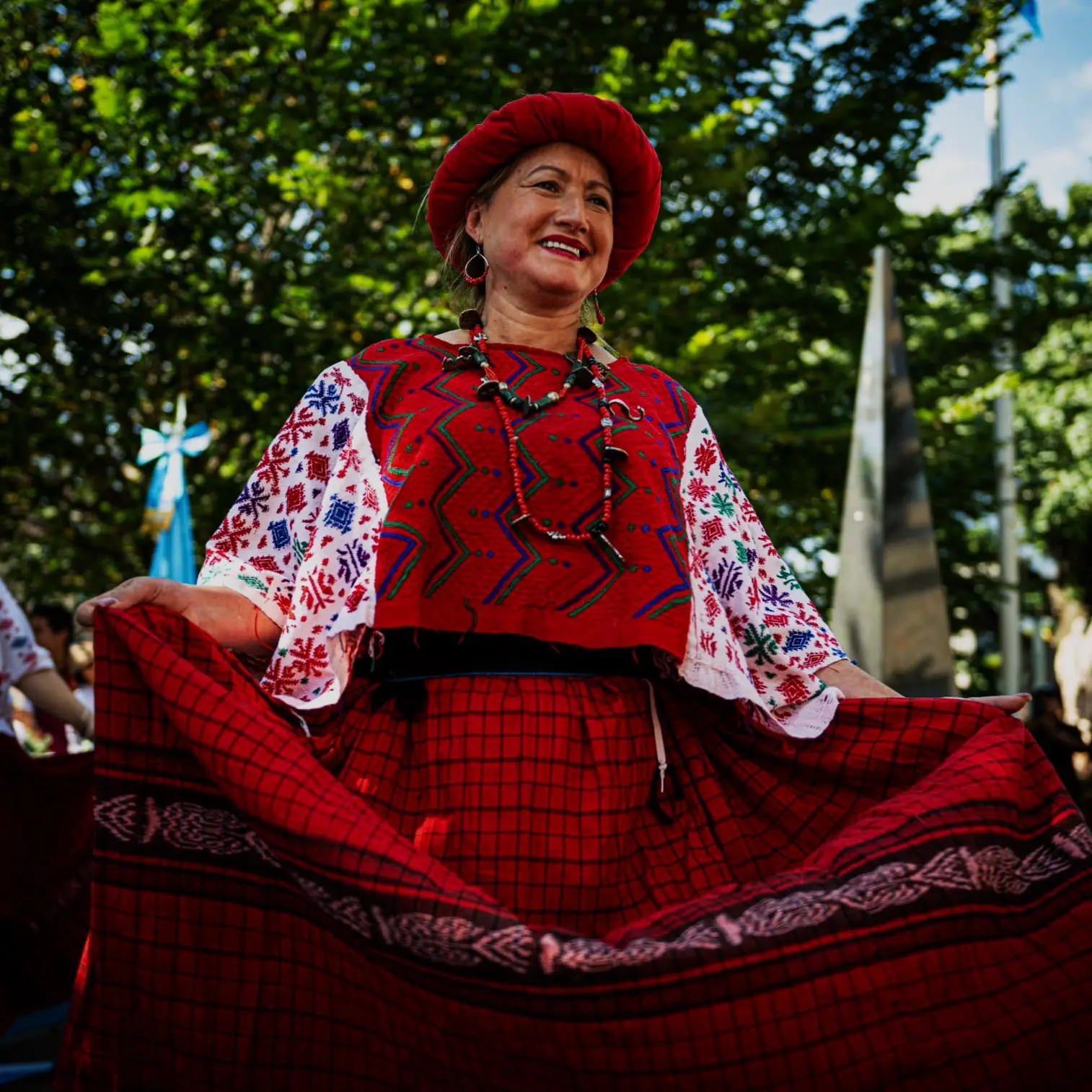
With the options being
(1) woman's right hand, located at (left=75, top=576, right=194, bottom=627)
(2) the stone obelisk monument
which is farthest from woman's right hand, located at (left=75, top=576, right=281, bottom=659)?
(2) the stone obelisk monument

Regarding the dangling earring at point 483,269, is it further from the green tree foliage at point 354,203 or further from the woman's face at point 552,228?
the green tree foliage at point 354,203

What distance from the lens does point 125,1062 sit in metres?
1.90

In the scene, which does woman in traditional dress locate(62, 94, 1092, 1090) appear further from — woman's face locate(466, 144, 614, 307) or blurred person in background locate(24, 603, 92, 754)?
blurred person in background locate(24, 603, 92, 754)

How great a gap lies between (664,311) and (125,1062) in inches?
235

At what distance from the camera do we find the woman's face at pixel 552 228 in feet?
8.73

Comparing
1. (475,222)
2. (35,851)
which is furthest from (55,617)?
(475,222)

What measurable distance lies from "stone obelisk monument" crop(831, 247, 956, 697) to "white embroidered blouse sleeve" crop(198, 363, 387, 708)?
369 cm

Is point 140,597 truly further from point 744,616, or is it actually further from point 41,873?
point 41,873

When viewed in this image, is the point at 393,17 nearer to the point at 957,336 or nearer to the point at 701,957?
the point at 957,336

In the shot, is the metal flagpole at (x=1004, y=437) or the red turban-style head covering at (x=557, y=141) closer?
the red turban-style head covering at (x=557, y=141)

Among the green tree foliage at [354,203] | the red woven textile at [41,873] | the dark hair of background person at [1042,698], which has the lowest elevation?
the red woven textile at [41,873]

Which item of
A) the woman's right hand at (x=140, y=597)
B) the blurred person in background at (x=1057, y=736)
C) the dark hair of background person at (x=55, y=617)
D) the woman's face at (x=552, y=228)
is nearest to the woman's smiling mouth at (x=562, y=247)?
the woman's face at (x=552, y=228)

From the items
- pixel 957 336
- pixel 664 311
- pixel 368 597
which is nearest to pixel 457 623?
pixel 368 597

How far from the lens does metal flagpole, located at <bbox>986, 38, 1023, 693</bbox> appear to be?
8.86 meters
